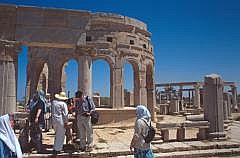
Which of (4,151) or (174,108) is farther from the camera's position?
(174,108)

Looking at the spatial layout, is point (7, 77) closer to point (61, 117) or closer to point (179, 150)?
point (61, 117)

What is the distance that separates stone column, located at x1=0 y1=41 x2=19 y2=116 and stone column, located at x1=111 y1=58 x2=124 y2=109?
8.80m

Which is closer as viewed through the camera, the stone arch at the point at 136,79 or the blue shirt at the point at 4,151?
the blue shirt at the point at 4,151

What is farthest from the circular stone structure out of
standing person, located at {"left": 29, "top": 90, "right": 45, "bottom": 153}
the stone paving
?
the stone paving

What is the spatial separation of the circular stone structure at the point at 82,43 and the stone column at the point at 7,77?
0.07 metres

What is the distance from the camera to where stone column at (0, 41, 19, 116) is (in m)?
9.30

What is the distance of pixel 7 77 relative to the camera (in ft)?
31.0

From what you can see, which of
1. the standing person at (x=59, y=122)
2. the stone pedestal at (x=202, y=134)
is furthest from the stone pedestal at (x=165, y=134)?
the standing person at (x=59, y=122)

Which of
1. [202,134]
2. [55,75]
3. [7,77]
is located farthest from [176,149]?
[55,75]

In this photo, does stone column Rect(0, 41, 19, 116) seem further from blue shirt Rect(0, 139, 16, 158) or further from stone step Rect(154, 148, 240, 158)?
blue shirt Rect(0, 139, 16, 158)

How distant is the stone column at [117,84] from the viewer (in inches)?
698

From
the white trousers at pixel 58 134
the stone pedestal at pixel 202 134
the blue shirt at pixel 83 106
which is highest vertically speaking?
the blue shirt at pixel 83 106

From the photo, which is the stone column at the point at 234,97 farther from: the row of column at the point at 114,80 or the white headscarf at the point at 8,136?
the white headscarf at the point at 8,136

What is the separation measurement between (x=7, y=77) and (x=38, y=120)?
2395 millimetres
